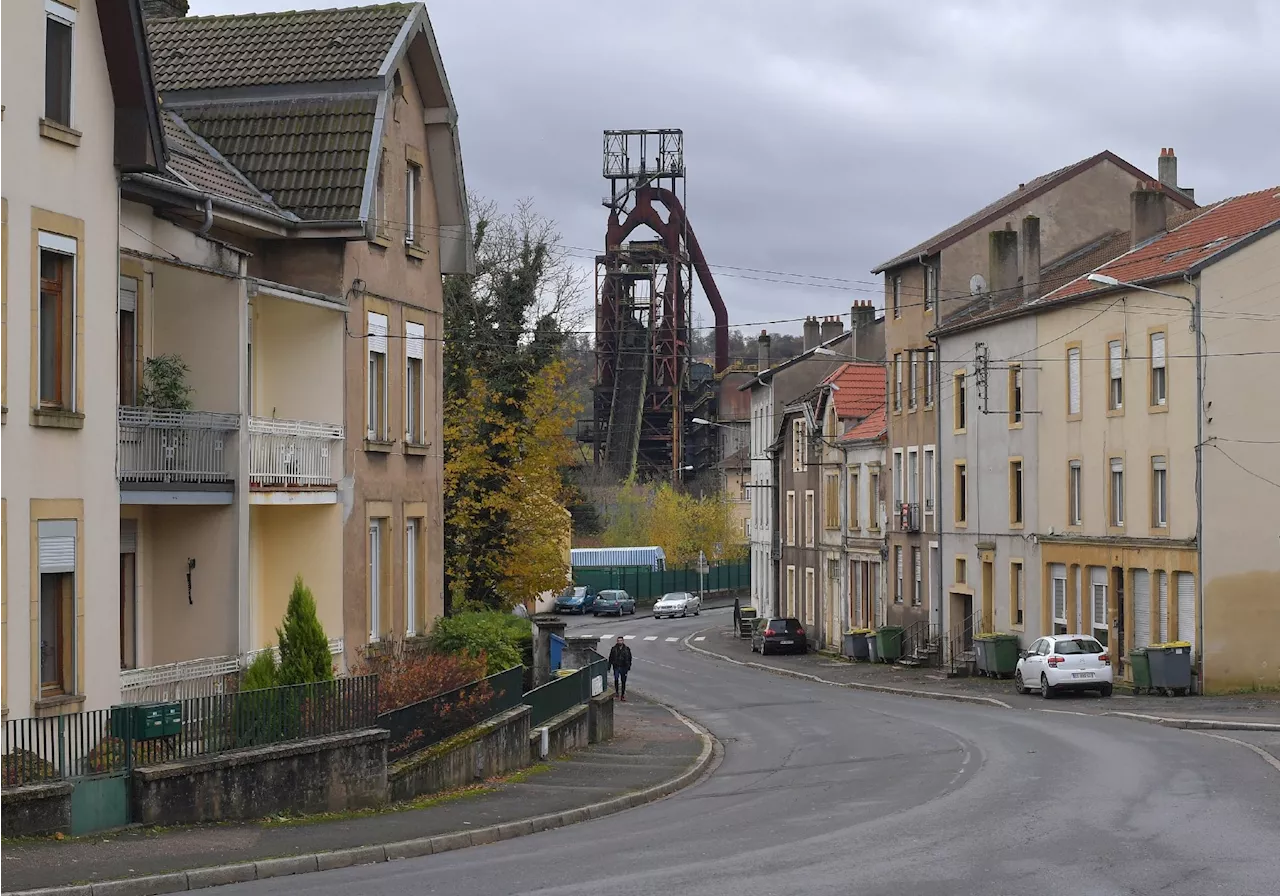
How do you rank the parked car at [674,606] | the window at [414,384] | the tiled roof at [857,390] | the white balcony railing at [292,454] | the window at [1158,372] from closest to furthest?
the white balcony railing at [292,454], the window at [414,384], the window at [1158,372], the tiled roof at [857,390], the parked car at [674,606]

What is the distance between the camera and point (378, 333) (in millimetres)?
28531

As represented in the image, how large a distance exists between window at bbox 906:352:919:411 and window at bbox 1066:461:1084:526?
11624 millimetres

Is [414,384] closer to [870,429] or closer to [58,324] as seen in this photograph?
[58,324]

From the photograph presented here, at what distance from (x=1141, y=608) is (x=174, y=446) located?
27.6 m

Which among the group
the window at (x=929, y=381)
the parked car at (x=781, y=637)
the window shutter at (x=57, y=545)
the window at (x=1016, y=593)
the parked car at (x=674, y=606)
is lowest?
the parked car at (x=674, y=606)

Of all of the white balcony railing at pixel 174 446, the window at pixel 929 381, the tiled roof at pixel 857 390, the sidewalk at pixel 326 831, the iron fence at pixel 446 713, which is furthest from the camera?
the tiled roof at pixel 857 390

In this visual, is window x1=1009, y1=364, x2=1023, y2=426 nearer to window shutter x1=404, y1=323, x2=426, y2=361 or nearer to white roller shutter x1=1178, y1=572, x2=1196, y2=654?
white roller shutter x1=1178, y1=572, x2=1196, y2=654

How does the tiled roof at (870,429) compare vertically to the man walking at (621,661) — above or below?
above

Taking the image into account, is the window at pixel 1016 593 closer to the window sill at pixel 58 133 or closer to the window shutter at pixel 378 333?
the window shutter at pixel 378 333

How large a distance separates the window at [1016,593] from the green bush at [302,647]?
30.9 metres

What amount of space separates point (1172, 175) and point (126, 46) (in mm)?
43965

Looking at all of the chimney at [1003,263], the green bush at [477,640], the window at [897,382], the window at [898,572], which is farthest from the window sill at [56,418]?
the window at [897,382]

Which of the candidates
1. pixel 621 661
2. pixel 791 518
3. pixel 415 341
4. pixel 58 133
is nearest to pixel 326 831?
pixel 58 133

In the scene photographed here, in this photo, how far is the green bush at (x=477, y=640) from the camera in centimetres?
2958
